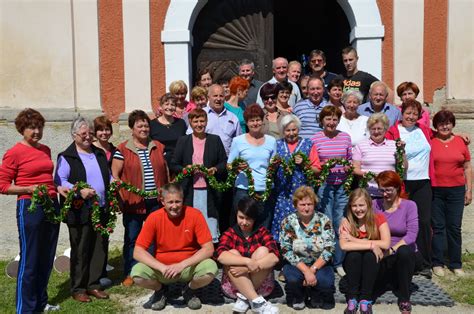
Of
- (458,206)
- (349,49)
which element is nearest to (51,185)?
(349,49)

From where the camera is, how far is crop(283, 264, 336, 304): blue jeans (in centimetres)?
557

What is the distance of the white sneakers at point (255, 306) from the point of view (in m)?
5.39

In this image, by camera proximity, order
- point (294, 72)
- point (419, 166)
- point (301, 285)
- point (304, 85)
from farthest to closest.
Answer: point (294, 72) < point (304, 85) < point (419, 166) < point (301, 285)

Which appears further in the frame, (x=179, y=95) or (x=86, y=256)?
(x=179, y=95)

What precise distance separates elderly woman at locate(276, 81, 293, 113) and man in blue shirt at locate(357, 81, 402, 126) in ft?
2.59

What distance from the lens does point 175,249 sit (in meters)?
5.61

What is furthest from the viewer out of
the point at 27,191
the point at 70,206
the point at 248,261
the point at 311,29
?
the point at 311,29

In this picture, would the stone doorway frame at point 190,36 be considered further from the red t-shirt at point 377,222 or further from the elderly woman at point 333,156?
the red t-shirt at point 377,222

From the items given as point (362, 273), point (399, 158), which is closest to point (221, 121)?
point (399, 158)

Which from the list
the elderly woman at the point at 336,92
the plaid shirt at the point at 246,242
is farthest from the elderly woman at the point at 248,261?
the elderly woman at the point at 336,92

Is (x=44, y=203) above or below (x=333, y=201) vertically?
above

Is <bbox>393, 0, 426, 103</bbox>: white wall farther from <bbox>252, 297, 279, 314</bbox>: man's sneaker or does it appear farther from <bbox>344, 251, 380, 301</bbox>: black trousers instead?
<bbox>252, 297, 279, 314</bbox>: man's sneaker

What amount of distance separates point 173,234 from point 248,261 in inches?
28.4

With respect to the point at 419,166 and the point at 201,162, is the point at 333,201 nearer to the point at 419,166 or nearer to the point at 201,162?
the point at 419,166
